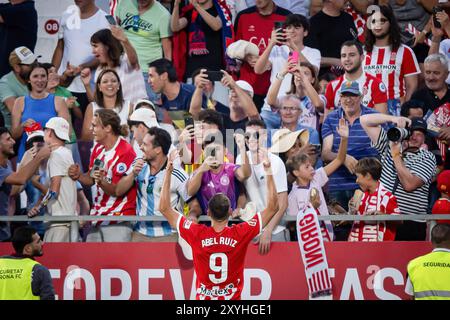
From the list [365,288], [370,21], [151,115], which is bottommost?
[365,288]

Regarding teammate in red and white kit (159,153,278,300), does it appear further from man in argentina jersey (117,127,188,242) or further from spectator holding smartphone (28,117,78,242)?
spectator holding smartphone (28,117,78,242)

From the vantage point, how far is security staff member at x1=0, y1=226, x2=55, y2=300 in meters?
9.42

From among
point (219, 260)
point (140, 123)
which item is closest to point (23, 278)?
point (219, 260)

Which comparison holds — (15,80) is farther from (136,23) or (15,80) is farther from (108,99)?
(136,23)

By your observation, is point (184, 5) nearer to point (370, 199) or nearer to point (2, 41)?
point (2, 41)

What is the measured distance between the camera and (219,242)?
9.38 metres

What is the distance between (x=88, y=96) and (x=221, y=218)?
11.7ft

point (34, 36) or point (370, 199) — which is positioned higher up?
point (34, 36)

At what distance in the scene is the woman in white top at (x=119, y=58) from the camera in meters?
12.1

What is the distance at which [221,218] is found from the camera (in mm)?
9367

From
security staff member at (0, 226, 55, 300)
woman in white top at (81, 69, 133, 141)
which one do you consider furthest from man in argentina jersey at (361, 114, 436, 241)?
security staff member at (0, 226, 55, 300)

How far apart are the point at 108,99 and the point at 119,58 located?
2.19ft

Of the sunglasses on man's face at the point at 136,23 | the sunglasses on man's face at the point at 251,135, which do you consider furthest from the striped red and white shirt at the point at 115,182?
the sunglasses on man's face at the point at 136,23
